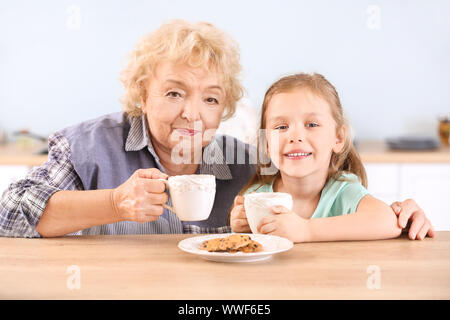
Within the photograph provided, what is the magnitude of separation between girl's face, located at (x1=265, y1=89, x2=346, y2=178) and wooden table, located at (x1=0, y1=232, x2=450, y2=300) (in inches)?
11.3

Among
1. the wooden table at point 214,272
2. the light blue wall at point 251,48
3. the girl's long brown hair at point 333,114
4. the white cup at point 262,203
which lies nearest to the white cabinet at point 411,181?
the light blue wall at point 251,48

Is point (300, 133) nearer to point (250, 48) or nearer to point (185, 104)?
point (185, 104)

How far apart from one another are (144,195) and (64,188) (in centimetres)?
43

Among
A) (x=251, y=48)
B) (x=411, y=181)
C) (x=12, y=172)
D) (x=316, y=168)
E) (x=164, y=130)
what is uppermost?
(x=251, y=48)

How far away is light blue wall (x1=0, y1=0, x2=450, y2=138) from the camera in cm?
311

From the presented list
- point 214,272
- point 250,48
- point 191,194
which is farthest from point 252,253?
point 250,48

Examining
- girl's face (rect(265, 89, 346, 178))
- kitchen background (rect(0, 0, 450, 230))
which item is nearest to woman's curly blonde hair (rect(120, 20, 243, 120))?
girl's face (rect(265, 89, 346, 178))

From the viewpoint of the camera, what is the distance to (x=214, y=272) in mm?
886

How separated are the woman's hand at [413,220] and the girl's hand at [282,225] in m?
0.23

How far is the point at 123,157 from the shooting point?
1.57m

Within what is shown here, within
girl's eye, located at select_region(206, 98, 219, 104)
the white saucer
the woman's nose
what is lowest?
the white saucer

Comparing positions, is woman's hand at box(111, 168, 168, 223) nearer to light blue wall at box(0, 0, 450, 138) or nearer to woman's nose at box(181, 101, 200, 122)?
woman's nose at box(181, 101, 200, 122)

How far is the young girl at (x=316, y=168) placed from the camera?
1.15 meters

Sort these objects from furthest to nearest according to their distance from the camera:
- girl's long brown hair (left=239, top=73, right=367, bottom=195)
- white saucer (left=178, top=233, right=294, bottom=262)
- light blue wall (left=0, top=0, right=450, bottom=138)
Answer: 1. light blue wall (left=0, top=0, right=450, bottom=138)
2. girl's long brown hair (left=239, top=73, right=367, bottom=195)
3. white saucer (left=178, top=233, right=294, bottom=262)
